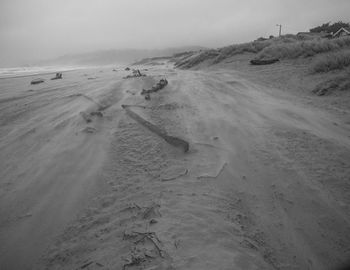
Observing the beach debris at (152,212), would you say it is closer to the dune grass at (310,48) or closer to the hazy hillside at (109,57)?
the dune grass at (310,48)

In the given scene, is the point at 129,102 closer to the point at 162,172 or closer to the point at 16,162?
the point at 16,162

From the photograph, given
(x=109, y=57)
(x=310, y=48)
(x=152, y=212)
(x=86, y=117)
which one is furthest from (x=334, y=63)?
(x=109, y=57)

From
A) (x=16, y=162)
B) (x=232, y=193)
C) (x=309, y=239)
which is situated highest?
(x=16, y=162)

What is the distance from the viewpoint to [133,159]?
2.39 m

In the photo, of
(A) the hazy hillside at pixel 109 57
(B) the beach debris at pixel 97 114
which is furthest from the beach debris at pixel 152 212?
(A) the hazy hillside at pixel 109 57

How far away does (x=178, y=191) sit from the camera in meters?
1.87

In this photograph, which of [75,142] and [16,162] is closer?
[16,162]

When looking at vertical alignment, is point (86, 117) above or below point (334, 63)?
below

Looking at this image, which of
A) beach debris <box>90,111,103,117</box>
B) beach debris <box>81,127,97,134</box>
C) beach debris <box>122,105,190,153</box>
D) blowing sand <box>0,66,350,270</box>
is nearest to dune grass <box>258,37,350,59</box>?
blowing sand <box>0,66,350,270</box>

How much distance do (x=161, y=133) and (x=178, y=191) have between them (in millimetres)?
1093

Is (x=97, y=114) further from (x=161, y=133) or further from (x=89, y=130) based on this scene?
(x=161, y=133)

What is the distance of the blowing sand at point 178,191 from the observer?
1419 millimetres

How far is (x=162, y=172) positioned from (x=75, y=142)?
1.29 m

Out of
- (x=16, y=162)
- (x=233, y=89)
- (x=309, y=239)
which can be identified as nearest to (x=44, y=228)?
(x=16, y=162)
